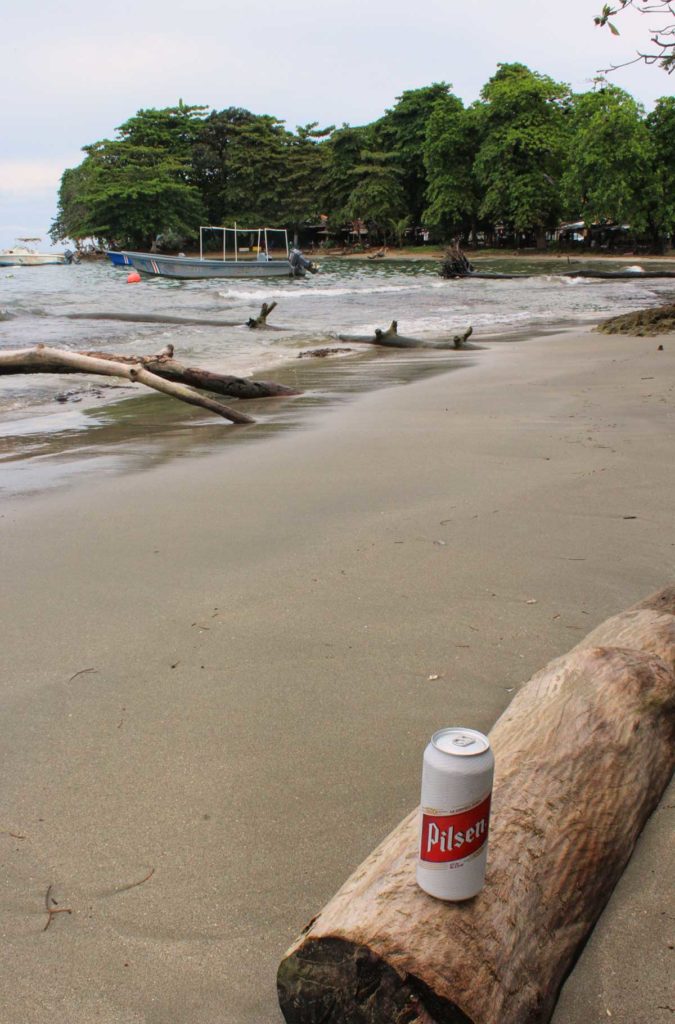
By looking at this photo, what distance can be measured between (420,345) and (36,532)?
9389 millimetres

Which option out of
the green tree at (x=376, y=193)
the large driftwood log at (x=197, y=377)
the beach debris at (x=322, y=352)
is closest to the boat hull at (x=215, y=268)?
the beach debris at (x=322, y=352)

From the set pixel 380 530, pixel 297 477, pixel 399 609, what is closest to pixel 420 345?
pixel 297 477

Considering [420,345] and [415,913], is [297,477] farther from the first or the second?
[420,345]

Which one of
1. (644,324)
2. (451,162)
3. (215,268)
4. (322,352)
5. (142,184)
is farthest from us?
(142,184)

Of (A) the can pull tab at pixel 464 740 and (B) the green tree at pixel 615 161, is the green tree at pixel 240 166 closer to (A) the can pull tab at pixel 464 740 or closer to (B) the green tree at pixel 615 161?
(B) the green tree at pixel 615 161

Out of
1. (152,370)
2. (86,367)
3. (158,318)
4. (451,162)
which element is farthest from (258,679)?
(451,162)

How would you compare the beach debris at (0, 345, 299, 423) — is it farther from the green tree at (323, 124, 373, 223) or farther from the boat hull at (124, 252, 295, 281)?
the green tree at (323, 124, 373, 223)

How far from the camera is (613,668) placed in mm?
2168

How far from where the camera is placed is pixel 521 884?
1.50 metres

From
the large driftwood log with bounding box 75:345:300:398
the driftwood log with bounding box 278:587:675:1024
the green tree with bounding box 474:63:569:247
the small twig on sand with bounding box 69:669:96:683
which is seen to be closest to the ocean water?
the large driftwood log with bounding box 75:345:300:398

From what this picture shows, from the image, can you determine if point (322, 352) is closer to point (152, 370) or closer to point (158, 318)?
point (152, 370)

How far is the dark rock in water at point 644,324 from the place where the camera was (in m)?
12.1

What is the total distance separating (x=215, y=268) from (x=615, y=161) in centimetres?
2451

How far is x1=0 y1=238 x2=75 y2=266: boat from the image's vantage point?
6462 centimetres
